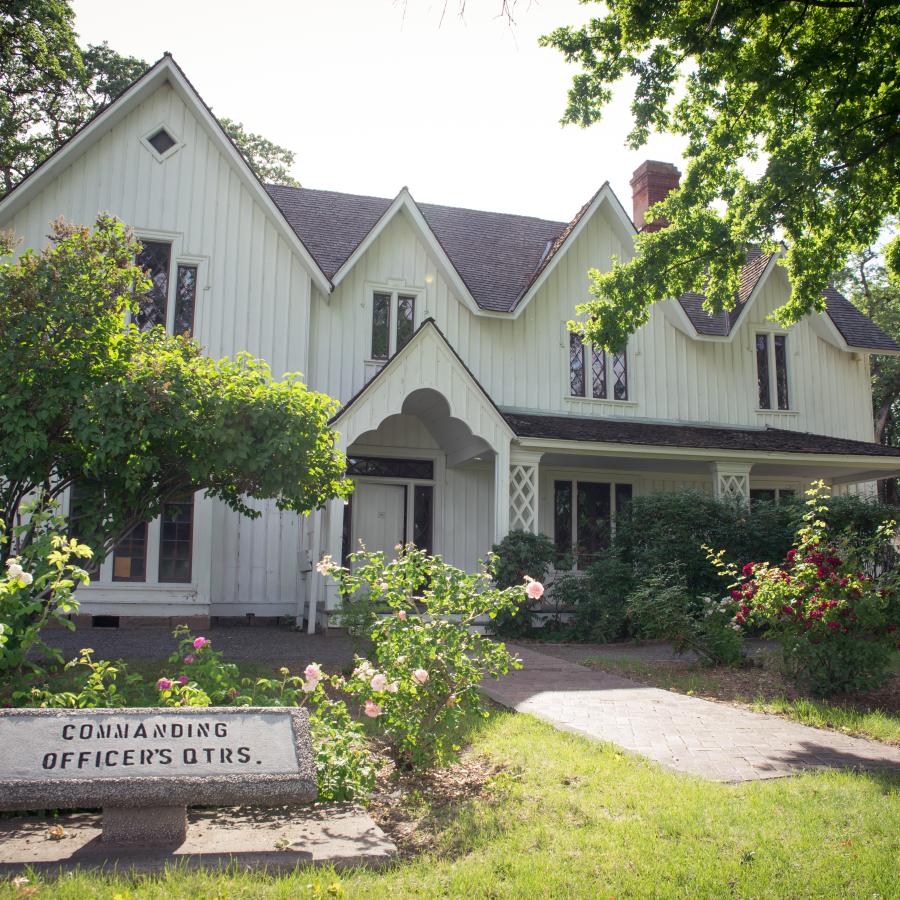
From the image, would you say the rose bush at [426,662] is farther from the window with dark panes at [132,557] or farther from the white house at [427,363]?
the window with dark panes at [132,557]

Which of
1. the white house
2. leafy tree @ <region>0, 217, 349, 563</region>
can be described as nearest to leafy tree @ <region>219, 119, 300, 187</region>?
the white house

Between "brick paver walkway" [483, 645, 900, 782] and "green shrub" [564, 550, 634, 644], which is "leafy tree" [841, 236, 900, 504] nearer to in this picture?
"green shrub" [564, 550, 634, 644]

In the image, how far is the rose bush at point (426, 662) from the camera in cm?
588

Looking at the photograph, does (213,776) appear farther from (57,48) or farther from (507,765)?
(57,48)

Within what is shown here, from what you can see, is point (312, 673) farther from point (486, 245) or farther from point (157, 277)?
point (486, 245)

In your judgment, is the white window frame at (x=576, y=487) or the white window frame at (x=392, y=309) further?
the white window frame at (x=576, y=487)

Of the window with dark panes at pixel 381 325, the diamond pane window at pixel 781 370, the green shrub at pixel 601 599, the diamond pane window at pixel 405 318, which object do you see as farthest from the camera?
the diamond pane window at pixel 781 370

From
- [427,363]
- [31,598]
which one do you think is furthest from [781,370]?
[31,598]

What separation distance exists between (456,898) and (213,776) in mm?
1312

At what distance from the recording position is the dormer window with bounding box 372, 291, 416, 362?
1816cm

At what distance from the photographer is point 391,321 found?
18312 mm

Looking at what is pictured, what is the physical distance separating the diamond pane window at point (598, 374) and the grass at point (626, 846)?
1441 cm

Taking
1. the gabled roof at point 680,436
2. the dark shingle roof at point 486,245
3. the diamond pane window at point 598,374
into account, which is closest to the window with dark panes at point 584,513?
the gabled roof at point 680,436

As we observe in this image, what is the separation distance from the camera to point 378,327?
59.9 ft
